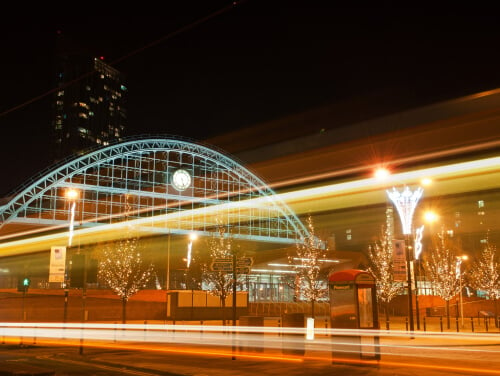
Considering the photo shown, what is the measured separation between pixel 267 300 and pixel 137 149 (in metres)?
33.4

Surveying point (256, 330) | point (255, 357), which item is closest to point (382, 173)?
point (256, 330)

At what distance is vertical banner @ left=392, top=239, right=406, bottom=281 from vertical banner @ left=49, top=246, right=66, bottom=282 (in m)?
14.1

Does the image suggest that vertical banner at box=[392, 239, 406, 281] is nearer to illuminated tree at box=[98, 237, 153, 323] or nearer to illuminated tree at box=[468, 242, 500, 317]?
illuminated tree at box=[468, 242, 500, 317]

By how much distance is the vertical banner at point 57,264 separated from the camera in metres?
23.2

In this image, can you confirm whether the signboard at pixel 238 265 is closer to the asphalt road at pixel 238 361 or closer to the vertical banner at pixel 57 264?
the asphalt road at pixel 238 361

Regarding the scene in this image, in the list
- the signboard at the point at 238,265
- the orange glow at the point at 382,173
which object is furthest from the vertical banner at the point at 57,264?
the orange glow at the point at 382,173

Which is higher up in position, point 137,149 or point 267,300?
point 137,149

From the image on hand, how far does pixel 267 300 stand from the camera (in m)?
68.2

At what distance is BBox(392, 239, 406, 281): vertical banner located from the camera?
24656 mm

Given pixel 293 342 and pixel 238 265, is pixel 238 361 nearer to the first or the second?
pixel 238 265

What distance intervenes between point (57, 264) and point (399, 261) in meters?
14.6

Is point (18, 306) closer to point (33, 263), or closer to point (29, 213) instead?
point (33, 263)

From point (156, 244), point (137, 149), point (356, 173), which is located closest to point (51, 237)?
point (156, 244)

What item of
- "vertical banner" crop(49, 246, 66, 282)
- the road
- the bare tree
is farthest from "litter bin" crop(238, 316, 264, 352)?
the bare tree
